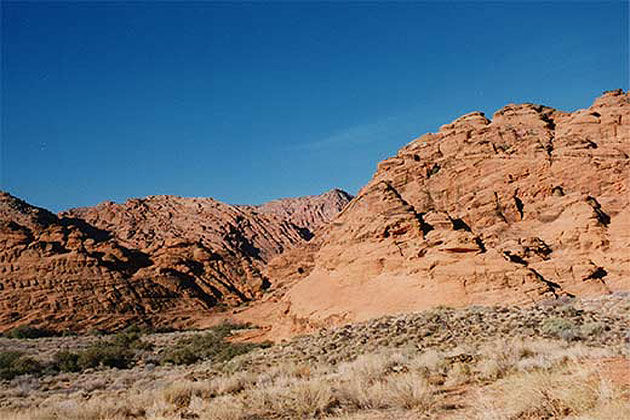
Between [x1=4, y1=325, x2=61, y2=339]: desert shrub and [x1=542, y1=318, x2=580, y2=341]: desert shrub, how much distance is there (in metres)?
45.1

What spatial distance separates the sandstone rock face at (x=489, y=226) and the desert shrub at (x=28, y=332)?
89.7 ft

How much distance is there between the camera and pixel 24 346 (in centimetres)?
3466

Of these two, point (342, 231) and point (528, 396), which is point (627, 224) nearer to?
point (342, 231)

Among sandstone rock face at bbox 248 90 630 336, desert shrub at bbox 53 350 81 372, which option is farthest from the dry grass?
desert shrub at bbox 53 350 81 372

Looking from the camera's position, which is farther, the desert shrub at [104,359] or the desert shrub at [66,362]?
the desert shrub at [104,359]

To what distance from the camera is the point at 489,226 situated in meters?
31.3

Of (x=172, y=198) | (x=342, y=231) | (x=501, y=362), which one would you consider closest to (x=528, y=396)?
(x=501, y=362)

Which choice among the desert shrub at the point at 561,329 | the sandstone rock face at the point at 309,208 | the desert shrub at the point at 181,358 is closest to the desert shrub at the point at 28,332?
the desert shrub at the point at 181,358

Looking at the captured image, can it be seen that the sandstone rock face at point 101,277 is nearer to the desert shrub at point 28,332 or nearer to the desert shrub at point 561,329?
the desert shrub at point 28,332

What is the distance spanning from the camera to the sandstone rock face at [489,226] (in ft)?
74.7

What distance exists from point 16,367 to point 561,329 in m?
25.2

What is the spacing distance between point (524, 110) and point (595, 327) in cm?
3533

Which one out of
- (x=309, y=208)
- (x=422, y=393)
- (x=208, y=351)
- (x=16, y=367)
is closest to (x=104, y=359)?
(x=16, y=367)

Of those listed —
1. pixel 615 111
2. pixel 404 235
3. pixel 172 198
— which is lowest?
pixel 404 235
